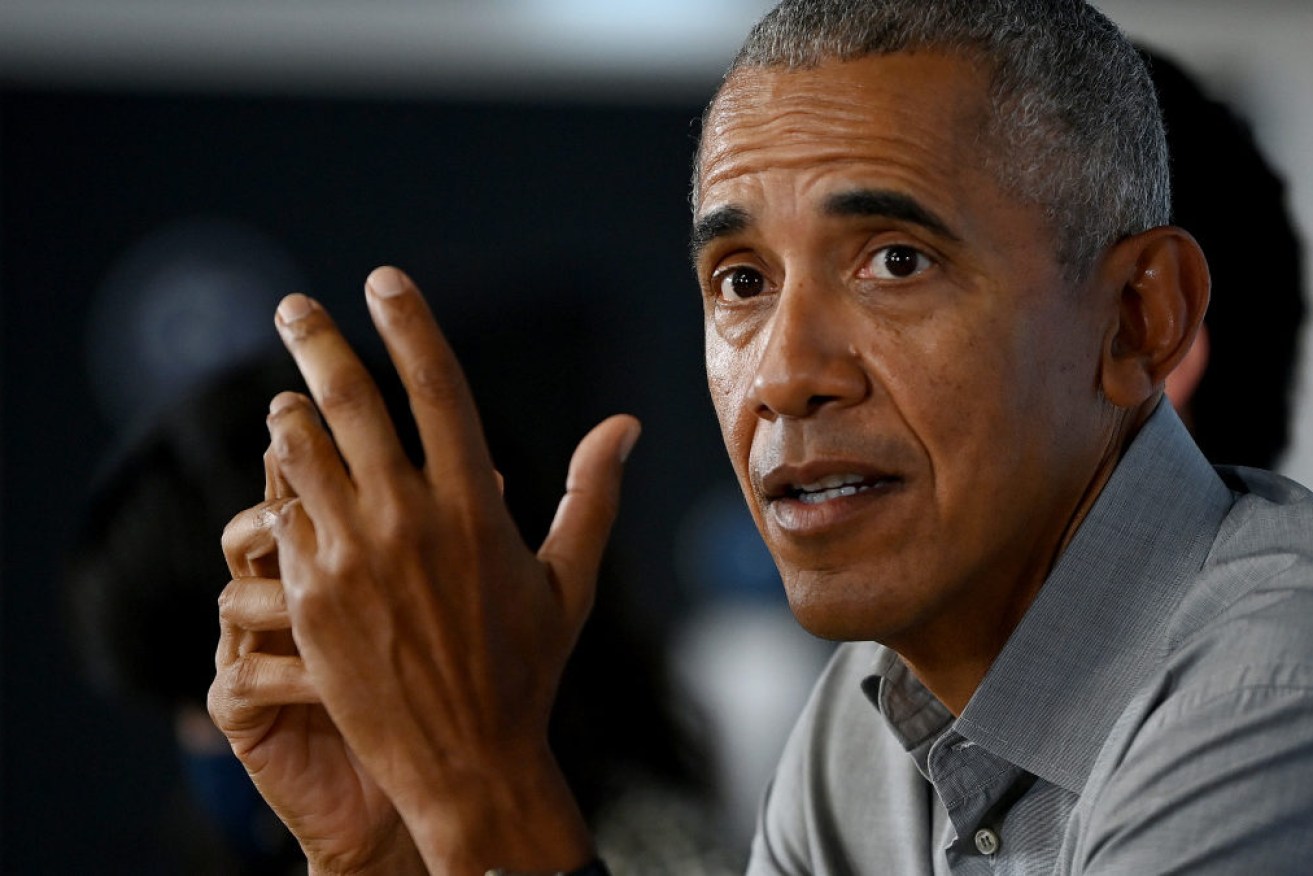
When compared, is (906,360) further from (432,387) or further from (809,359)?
(432,387)

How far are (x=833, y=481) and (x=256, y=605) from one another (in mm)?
561

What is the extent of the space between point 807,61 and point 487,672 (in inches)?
28.0

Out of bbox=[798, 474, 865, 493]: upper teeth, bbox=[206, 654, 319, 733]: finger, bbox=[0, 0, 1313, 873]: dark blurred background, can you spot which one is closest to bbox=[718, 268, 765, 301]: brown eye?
bbox=[798, 474, 865, 493]: upper teeth

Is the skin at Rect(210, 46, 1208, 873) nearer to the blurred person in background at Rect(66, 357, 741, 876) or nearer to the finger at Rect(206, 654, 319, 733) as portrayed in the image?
the finger at Rect(206, 654, 319, 733)

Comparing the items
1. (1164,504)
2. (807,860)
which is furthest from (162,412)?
(1164,504)

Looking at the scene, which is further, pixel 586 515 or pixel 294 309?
pixel 586 515

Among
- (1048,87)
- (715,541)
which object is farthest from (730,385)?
(715,541)

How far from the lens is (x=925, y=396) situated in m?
1.47

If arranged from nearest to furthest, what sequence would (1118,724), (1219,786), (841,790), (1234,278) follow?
(1219,786) < (1118,724) < (841,790) < (1234,278)

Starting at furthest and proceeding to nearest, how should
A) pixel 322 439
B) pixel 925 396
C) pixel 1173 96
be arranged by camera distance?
1. pixel 1173 96
2. pixel 925 396
3. pixel 322 439

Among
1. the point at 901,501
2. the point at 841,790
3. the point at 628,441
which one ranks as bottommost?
the point at 841,790

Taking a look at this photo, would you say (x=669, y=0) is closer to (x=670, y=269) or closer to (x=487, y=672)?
(x=670, y=269)

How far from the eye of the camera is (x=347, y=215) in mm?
5031

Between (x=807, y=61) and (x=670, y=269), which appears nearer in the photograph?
(x=807, y=61)
